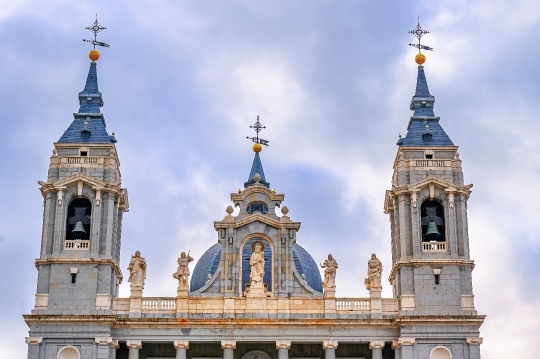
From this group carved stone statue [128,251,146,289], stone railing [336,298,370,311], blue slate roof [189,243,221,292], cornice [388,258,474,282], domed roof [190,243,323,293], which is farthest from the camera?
domed roof [190,243,323,293]

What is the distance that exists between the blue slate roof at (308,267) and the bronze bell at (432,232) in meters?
11.2

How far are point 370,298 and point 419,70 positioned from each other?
47.4 ft

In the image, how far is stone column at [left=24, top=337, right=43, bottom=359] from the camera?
59.8 metres

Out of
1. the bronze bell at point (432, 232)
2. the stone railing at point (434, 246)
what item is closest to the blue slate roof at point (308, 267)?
the bronze bell at point (432, 232)

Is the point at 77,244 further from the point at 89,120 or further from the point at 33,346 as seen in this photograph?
the point at 89,120

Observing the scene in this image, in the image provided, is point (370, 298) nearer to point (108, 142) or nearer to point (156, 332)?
point (156, 332)

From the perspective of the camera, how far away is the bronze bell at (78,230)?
6275 centimetres

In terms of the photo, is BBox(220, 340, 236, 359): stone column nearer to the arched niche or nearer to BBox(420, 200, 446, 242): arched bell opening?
the arched niche

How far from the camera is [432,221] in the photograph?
2518 inches

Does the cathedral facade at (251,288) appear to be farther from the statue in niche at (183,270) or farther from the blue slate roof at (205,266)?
the blue slate roof at (205,266)

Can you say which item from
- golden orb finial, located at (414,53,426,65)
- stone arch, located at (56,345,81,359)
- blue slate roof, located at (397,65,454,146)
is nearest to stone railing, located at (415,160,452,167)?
blue slate roof, located at (397,65,454,146)

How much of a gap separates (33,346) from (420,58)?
2612 centimetres

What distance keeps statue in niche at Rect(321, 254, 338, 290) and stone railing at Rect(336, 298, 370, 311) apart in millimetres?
816

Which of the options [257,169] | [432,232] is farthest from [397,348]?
[257,169]
